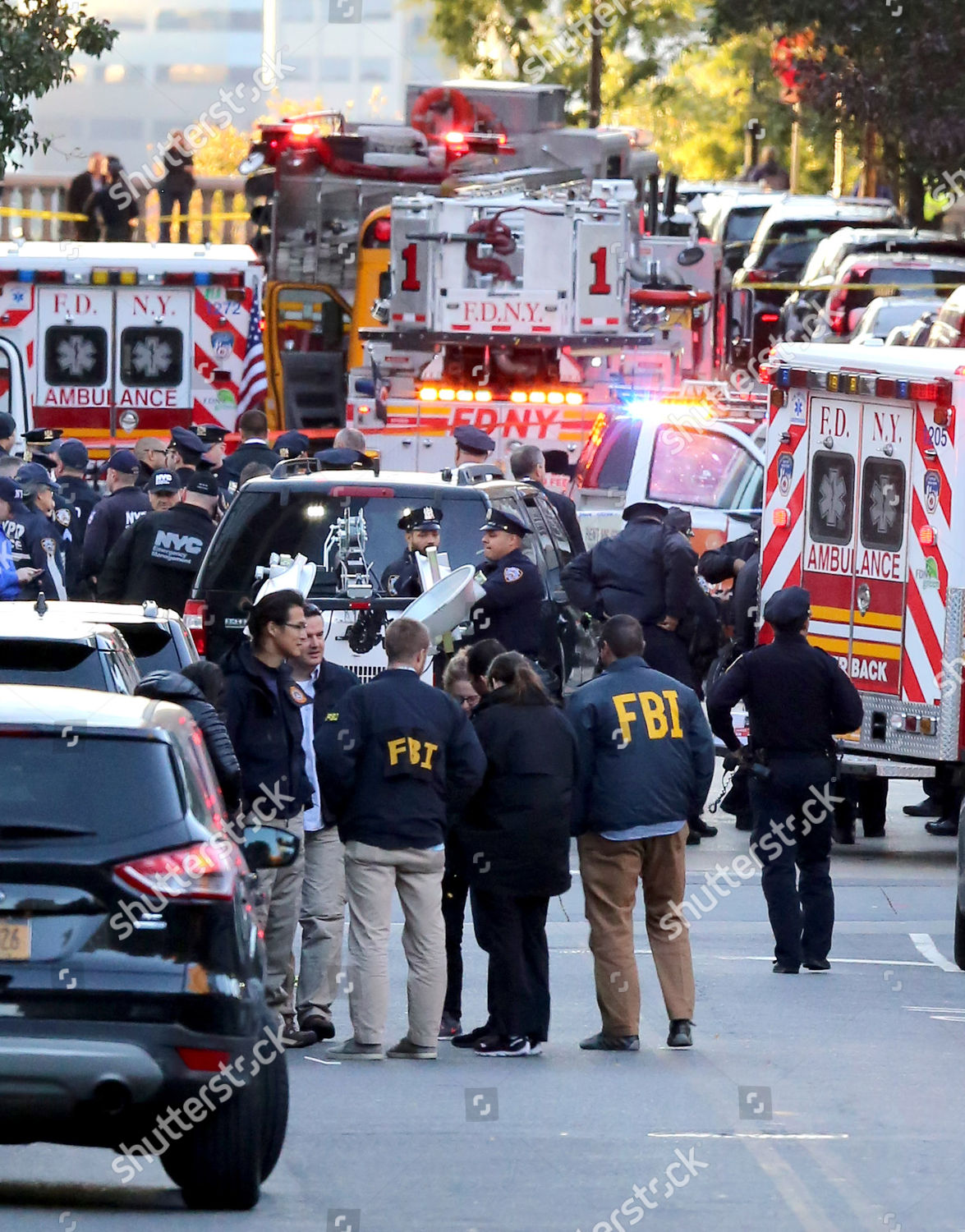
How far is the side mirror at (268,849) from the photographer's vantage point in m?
8.19

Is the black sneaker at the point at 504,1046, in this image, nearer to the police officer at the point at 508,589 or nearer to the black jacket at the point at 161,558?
the police officer at the point at 508,589

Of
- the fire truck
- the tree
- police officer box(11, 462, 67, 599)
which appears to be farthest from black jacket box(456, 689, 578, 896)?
the fire truck

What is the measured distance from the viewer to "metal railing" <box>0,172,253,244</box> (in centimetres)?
3788

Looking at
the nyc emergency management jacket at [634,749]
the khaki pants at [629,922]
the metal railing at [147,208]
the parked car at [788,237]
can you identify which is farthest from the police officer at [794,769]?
the metal railing at [147,208]

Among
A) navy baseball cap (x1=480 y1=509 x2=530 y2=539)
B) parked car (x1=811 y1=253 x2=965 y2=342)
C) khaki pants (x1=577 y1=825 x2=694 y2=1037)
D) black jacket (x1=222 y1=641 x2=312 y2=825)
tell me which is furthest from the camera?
parked car (x1=811 y1=253 x2=965 y2=342)

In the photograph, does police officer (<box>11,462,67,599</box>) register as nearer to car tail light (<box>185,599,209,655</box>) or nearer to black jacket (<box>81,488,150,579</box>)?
car tail light (<box>185,599,209,655</box>)

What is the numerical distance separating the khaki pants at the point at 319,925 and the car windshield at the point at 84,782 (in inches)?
124

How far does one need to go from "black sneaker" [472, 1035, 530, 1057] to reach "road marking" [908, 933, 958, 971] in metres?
2.86

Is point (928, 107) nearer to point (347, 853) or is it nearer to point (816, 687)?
point (816, 687)

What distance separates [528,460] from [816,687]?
15.8 feet

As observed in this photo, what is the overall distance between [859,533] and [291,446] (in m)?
4.95

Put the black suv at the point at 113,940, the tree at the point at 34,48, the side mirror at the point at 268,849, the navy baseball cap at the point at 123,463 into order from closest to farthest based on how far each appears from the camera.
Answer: the black suv at the point at 113,940
the side mirror at the point at 268,849
the navy baseball cap at the point at 123,463
the tree at the point at 34,48

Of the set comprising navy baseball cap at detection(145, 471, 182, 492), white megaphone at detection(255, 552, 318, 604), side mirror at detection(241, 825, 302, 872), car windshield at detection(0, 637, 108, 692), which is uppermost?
car windshield at detection(0, 637, 108, 692)

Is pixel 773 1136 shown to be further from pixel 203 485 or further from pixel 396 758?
pixel 203 485
